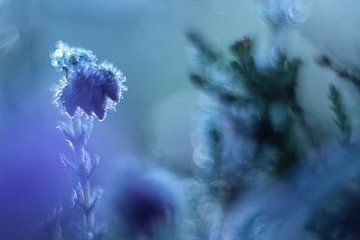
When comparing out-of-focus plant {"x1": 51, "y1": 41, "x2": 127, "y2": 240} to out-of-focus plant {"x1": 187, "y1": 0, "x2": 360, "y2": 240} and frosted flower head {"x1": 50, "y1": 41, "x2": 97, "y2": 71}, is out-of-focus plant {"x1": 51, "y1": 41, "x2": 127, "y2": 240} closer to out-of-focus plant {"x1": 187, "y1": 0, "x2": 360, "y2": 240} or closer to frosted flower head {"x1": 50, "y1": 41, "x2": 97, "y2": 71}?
frosted flower head {"x1": 50, "y1": 41, "x2": 97, "y2": 71}

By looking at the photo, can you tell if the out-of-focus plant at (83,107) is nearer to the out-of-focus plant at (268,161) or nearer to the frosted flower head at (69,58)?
the frosted flower head at (69,58)

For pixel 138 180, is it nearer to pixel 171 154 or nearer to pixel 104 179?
pixel 104 179

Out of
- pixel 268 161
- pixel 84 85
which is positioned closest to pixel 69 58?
pixel 84 85

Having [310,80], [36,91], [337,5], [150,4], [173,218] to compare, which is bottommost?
[173,218]

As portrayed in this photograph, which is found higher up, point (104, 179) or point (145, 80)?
point (145, 80)

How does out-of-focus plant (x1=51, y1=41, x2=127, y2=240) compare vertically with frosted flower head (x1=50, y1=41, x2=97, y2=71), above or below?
below

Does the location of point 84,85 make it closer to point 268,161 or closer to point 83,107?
point 83,107

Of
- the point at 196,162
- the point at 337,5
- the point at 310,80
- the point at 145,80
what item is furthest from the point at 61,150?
the point at 145,80

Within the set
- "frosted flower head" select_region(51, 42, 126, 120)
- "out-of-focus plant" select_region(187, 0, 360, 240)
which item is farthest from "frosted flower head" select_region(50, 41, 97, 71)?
"out-of-focus plant" select_region(187, 0, 360, 240)
